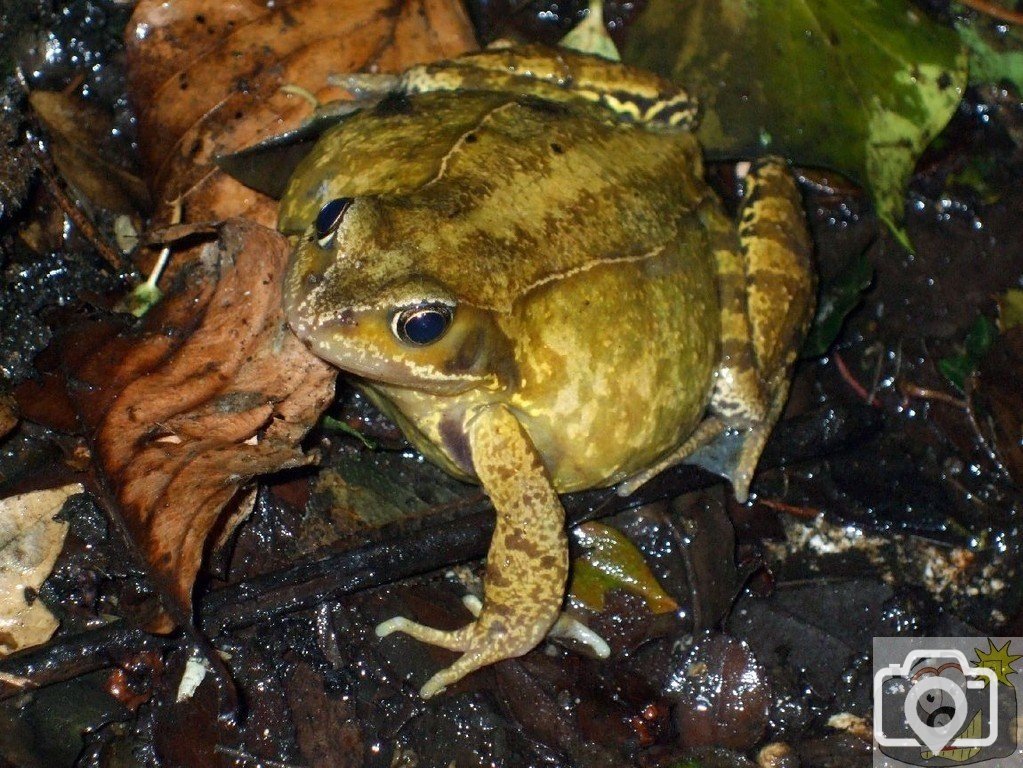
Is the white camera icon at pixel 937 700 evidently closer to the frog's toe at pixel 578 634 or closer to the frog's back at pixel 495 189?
the frog's toe at pixel 578 634

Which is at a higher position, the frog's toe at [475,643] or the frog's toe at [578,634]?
the frog's toe at [475,643]

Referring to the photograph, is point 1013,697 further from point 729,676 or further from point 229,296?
point 229,296

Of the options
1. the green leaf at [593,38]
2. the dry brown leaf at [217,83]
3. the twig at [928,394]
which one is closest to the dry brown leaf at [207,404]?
the dry brown leaf at [217,83]

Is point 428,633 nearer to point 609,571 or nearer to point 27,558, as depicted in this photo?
point 609,571

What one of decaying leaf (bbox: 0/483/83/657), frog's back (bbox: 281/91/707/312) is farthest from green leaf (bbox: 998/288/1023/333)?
decaying leaf (bbox: 0/483/83/657)

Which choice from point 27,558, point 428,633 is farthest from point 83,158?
point 428,633

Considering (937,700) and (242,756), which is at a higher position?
(242,756)
